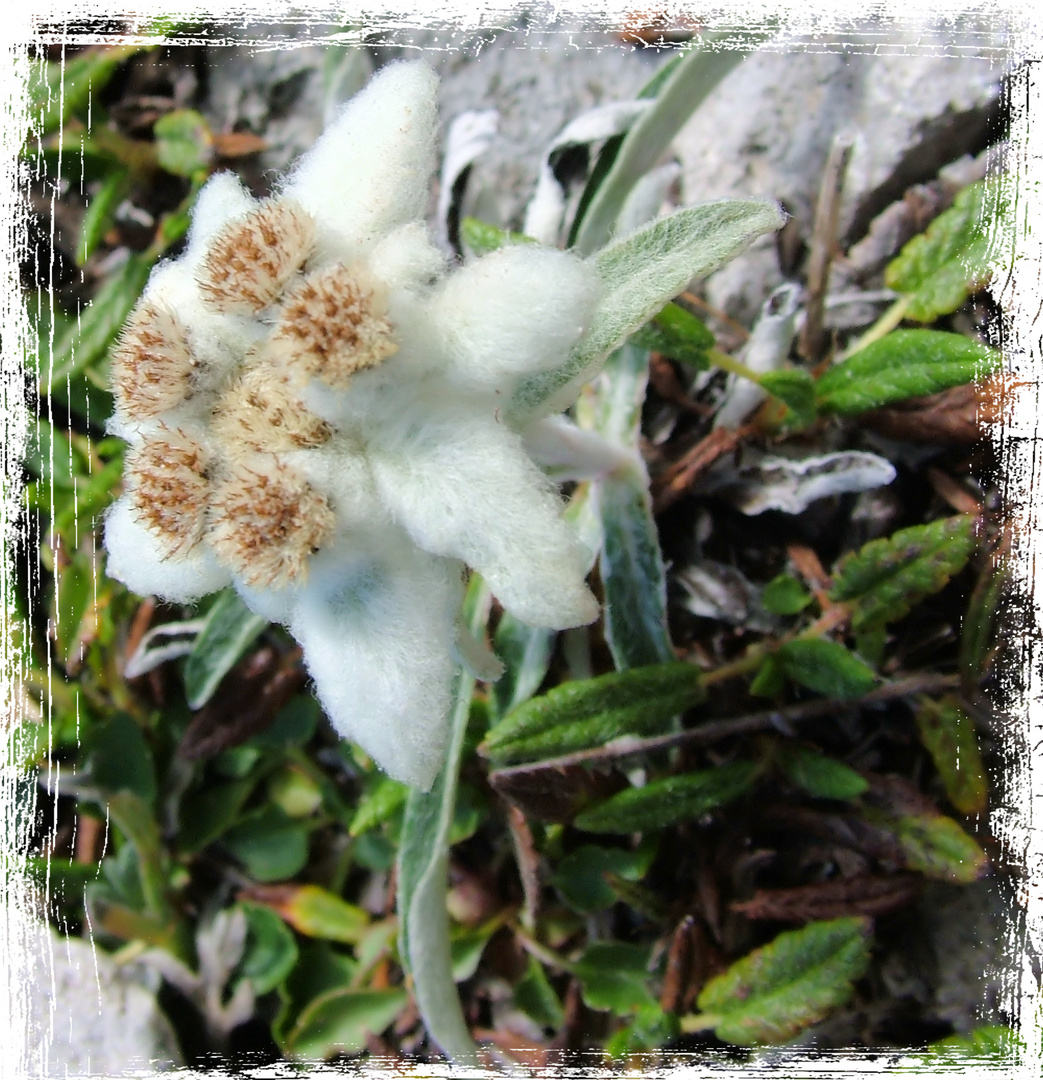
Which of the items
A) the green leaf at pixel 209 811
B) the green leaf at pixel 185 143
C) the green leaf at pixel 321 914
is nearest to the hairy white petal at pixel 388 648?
the green leaf at pixel 321 914

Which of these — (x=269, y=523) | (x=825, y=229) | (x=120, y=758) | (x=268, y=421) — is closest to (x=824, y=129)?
(x=825, y=229)

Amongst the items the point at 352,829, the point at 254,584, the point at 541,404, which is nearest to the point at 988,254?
the point at 541,404

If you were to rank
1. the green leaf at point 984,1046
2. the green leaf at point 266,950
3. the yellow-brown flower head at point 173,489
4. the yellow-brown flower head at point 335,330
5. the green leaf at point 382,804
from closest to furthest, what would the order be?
the yellow-brown flower head at point 335,330 → the yellow-brown flower head at point 173,489 → the green leaf at point 984,1046 → the green leaf at point 382,804 → the green leaf at point 266,950

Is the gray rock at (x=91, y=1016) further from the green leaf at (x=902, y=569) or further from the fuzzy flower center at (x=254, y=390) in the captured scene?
the green leaf at (x=902, y=569)

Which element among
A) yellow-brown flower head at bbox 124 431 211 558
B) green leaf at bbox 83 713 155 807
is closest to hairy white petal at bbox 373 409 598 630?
yellow-brown flower head at bbox 124 431 211 558

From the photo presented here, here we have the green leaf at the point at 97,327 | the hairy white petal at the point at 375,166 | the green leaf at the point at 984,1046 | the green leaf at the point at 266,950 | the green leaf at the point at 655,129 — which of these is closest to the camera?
the hairy white petal at the point at 375,166

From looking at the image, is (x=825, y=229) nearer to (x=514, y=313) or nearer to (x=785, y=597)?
(x=785, y=597)
